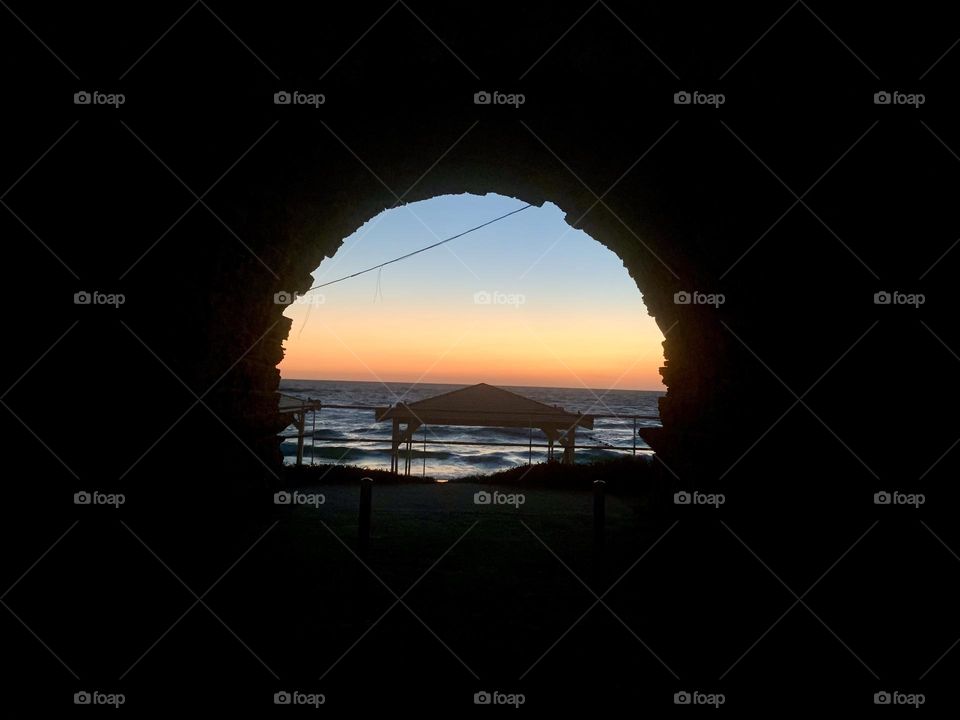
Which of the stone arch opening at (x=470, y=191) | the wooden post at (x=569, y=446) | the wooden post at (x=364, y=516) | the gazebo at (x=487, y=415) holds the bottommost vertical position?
the wooden post at (x=364, y=516)

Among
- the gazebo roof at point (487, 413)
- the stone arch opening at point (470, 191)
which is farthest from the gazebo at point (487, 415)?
the stone arch opening at point (470, 191)

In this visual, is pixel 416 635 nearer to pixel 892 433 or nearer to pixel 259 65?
pixel 892 433

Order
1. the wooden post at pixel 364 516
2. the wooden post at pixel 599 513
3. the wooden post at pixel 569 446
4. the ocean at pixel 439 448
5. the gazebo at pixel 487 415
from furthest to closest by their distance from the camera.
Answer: the ocean at pixel 439 448, the gazebo at pixel 487 415, the wooden post at pixel 569 446, the wooden post at pixel 599 513, the wooden post at pixel 364 516

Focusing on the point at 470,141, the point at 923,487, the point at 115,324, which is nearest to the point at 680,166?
the point at 470,141

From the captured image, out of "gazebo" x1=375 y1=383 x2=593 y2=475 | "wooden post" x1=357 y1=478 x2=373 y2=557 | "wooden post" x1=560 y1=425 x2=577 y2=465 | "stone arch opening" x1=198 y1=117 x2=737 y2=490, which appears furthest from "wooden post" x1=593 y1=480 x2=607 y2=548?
"gazebo" x1=375 y1=383 x2=593 y2=475

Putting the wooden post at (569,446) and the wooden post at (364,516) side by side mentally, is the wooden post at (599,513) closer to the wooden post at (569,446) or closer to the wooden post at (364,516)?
the wooden post at (364,516)

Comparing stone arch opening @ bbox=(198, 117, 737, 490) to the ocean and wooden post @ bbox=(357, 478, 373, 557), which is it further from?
the ocean
